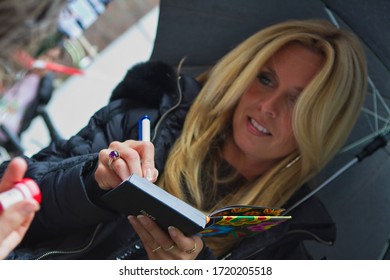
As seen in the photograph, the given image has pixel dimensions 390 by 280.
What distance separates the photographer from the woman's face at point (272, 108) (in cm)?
117

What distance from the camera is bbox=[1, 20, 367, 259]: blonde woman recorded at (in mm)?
1142

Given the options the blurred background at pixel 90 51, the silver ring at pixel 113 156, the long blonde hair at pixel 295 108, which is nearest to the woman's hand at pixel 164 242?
the silver ring at pixel 113 156

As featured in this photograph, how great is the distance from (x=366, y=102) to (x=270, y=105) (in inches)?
14.2

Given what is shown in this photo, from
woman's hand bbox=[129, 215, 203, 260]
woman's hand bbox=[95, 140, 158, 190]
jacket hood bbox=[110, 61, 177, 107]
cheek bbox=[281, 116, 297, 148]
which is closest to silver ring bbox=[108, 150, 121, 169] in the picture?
woman's hand bbox=[95, 140, 158, 190]

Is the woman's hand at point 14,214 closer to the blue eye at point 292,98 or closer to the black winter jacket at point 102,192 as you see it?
the black winter jacket at point 102,192

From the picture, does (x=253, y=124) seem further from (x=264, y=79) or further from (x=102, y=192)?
(x=102, y=192)

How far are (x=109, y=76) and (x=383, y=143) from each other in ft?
3.99

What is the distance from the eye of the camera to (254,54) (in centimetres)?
124

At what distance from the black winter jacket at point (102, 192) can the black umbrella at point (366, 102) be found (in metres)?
0.16

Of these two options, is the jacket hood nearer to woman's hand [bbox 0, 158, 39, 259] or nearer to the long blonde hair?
the long blonde hair

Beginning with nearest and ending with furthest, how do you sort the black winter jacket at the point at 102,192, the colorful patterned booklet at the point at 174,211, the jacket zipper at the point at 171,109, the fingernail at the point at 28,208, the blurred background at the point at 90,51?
the fingernail at the point at 28,208, the colorful patterned booklet at the point at 174,211, the black winter jacket at the point at 102,192, the jacket zipper at the point at 171,109, the blurred background at the point at 90,51

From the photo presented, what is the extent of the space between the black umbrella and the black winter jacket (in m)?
0.16

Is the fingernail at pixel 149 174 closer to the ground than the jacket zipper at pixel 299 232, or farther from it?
farther from it
